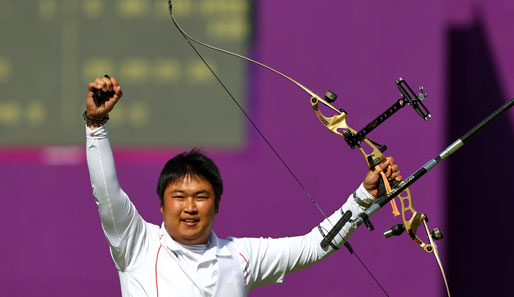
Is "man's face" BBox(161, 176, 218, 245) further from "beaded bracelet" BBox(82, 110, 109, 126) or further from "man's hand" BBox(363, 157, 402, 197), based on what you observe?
"man's hand" BBox(363, 157, 402, 197)

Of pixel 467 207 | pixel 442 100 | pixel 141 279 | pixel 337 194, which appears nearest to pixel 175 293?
pixel 141 279

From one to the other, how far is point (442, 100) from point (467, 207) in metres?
0.77

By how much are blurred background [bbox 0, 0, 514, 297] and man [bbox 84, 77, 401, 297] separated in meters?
1.39

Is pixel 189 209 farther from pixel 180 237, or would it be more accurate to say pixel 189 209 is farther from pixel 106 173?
pixel 106 173

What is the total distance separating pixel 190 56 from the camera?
175 inches

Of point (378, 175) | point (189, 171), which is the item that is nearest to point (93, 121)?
point (189, 171)

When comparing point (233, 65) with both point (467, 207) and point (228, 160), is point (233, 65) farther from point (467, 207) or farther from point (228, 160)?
point (467, 207)

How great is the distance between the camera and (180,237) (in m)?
2.80

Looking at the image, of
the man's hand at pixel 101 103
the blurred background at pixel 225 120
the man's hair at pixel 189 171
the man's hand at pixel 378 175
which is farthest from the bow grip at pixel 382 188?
the blurred background at pixel 225 120

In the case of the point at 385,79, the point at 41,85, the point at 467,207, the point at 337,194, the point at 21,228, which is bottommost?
the point at 467,207

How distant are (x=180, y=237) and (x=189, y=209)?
9cm

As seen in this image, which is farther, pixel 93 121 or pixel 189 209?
pixel 189 209

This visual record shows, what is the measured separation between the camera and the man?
268 centimetres

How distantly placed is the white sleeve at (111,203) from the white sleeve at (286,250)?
1.13 ft
